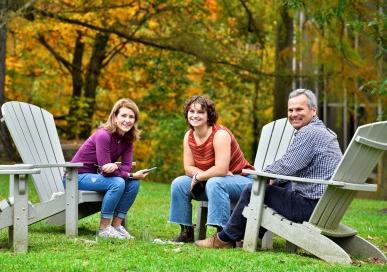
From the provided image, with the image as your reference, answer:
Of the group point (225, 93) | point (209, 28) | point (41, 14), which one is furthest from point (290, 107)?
point (225, 93)

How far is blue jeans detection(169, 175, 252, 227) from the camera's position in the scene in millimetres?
6824

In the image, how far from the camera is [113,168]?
7.25 metres

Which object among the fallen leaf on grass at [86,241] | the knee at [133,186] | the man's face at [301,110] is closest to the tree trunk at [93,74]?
the knee at [133,186]

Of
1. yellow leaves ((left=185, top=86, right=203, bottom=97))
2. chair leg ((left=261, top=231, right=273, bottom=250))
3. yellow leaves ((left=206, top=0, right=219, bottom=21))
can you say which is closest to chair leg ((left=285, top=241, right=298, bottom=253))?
chair leg ((left=261, top=231, right=273, bottom=250))

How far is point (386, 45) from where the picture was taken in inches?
340

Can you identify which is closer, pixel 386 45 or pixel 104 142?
pixel 104 142

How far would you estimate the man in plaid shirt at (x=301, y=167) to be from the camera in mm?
6387

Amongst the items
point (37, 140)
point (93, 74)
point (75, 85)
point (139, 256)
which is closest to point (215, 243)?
point (139, 256)

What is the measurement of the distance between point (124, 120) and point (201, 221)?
41.3 inches

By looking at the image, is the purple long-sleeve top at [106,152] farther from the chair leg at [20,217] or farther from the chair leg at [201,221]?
the chair leg at [20,217]

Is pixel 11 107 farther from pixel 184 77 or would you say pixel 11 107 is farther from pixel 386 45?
pixel 184 77

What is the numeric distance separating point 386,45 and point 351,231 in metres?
2.73

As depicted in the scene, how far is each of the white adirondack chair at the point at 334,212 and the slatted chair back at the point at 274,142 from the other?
139 centimetres

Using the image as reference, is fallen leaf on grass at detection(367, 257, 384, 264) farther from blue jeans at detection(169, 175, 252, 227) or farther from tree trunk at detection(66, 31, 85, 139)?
tree trunk at detection(66, 31, 85, 139)
